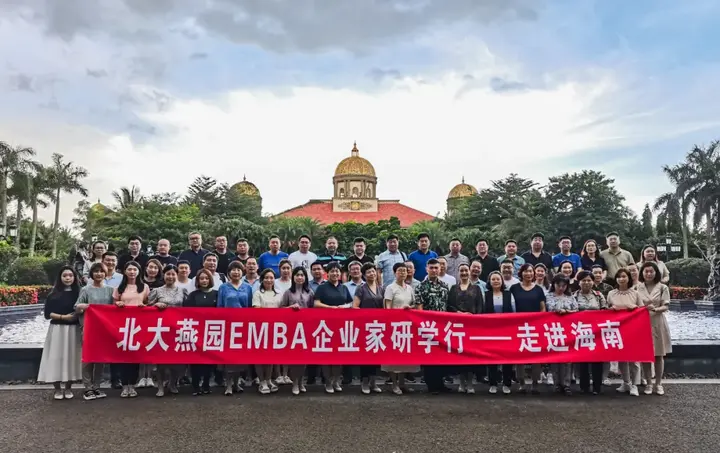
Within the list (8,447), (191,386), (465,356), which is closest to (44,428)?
(8,447)

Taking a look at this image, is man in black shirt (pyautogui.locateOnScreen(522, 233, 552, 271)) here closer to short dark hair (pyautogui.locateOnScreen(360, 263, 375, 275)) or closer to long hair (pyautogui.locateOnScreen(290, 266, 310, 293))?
short dark hair (pyautogui.locateOnScreen(360, 263, 375, 275))

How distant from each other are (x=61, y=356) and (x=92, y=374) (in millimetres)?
407

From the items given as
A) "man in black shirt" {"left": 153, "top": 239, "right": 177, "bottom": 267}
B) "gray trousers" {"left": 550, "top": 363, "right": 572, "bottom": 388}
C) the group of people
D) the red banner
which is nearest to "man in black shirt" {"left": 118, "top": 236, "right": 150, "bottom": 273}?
"man in black shirt" {"left": 153, "top": 239, "right": 177, "bottom": 267}

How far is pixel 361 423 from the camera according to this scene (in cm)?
545

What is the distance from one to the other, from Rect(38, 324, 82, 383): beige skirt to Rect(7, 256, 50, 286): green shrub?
1987cm

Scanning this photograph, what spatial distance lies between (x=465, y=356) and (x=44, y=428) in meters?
4.48

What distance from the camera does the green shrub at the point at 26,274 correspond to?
23500mm

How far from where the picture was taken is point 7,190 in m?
34.8

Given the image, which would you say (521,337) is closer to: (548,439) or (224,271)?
(548,439)

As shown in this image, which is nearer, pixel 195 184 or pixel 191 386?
A: pixel 191 386

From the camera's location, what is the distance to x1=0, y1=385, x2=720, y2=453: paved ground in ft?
15.9

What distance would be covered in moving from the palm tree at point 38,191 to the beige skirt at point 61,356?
32.8 m

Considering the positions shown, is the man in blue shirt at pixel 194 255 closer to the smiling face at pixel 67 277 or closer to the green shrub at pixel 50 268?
the smiling face at pixel 67 277

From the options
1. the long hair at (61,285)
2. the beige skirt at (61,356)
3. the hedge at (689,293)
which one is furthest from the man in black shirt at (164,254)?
the hedge at (689,293)
